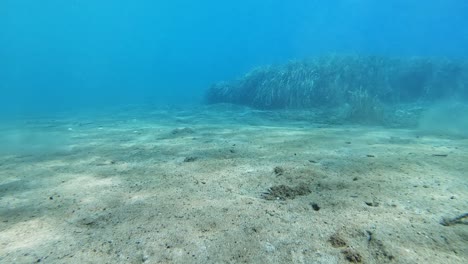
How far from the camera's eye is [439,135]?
644cm

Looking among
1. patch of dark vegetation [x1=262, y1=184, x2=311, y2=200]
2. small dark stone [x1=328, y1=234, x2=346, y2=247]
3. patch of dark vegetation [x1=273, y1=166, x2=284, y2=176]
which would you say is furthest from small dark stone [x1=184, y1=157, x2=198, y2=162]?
small dark stone [x1=328, y1=234, x2=346, y2=247]

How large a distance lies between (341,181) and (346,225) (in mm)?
1105

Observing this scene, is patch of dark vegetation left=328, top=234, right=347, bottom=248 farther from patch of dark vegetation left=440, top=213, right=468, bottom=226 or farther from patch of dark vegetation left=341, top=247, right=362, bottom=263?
patch of dark vegetation left=440, top=213, right=468, bottom=226

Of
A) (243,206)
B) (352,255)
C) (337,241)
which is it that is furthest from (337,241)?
(243,206)

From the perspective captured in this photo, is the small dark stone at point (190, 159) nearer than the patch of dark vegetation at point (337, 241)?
No

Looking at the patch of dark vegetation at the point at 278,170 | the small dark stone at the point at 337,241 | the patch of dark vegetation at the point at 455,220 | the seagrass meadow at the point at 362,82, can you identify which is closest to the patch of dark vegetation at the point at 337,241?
the small dark stone at the point at 337,241

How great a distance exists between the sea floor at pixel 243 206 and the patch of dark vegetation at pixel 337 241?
11 mm

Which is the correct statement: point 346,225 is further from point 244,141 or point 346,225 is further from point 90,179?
point 244,141

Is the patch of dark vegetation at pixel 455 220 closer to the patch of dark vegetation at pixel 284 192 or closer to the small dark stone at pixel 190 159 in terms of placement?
the patch of dark vegetation at pixel 284 192

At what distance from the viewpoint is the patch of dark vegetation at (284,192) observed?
10.4ft

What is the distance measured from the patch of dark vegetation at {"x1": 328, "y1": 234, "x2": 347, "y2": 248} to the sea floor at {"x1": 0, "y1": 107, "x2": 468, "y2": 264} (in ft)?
0.04

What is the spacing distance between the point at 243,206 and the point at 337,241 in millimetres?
999

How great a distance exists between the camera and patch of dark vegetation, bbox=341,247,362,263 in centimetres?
206

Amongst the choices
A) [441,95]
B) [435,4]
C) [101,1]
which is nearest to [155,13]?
[101,1]
